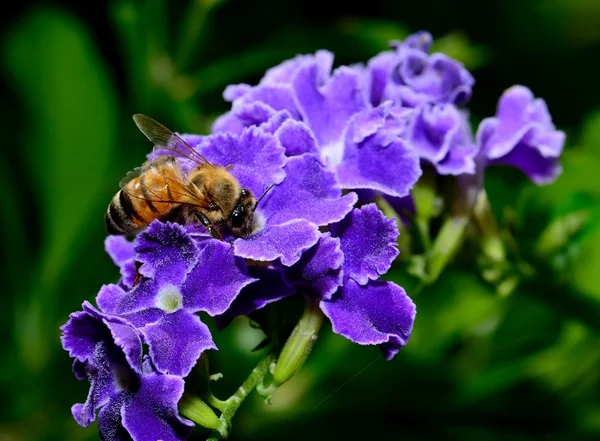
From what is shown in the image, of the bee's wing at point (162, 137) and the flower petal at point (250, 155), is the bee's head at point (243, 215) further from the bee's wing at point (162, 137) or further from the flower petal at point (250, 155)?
the bee's wing at point (162, 137)

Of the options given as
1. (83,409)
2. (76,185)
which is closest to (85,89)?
(76,185)

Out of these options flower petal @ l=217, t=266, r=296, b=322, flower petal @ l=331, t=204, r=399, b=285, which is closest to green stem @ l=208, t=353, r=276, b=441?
flower petal @ l=217, t=266, r=296, b=322

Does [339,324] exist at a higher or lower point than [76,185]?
higher

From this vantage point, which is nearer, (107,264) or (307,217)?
(307,217)

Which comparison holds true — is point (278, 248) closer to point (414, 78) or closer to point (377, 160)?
point (377, 160)

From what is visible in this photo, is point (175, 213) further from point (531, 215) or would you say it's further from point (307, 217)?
point (531, 215)

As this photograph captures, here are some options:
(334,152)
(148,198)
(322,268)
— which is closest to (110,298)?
(148,198)
